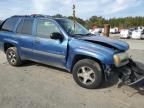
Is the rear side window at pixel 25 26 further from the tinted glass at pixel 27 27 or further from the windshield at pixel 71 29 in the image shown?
the windshield at pixel 71 29

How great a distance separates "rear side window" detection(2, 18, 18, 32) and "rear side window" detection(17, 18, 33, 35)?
0.34m

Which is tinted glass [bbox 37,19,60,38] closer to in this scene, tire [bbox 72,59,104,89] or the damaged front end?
tire [bbox 72,59,104,89]

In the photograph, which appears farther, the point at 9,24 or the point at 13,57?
the point at 9,24

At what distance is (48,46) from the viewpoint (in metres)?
6.42

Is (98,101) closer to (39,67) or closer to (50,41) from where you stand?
(50,41)

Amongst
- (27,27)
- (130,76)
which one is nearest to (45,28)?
(27,27)

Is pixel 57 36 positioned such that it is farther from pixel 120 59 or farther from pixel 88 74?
pixel 120 59

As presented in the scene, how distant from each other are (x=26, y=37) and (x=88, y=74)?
255 cm

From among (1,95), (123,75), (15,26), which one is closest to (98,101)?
(123,75)

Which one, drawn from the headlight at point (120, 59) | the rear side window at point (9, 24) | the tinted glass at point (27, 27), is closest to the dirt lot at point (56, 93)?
the headlight at point (120, 59)

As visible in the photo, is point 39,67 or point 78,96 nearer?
point 78,96

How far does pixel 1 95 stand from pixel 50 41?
6.55ft

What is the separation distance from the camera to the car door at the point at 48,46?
6.18m

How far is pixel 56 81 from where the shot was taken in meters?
6.25
